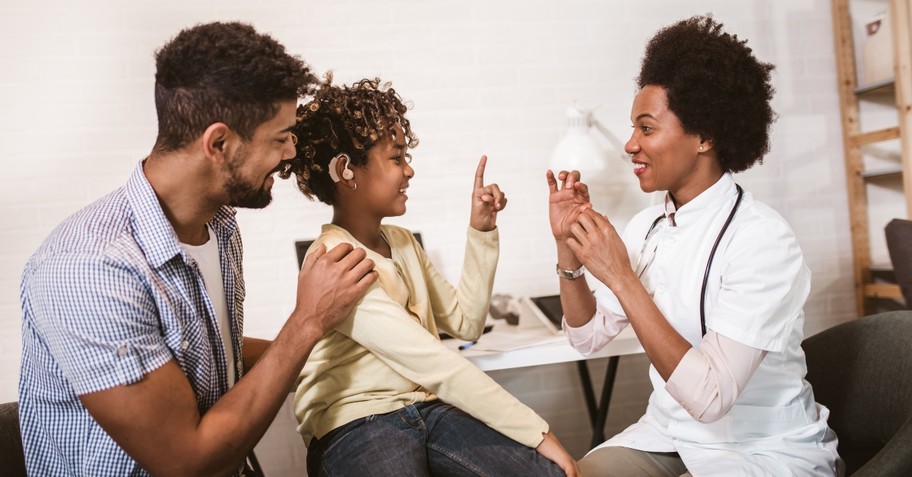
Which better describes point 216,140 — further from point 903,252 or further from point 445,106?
point 903,252

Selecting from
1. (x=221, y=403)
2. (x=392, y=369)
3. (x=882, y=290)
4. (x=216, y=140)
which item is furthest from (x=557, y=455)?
(x=882, y=290)

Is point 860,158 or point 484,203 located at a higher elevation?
point 484,203

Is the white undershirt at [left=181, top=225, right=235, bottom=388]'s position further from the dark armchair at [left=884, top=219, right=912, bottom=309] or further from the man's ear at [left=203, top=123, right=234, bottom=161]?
the dark armchair at [left=884, top=219, right=912, bottom=309]

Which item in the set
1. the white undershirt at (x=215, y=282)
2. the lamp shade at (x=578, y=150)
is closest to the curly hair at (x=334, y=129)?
the white undershirt at (x=215, y=282)

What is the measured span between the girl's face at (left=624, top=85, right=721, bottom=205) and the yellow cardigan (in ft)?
1.94

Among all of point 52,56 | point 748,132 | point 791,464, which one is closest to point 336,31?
point 52,56

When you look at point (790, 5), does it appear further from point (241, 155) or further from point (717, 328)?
point (241, 155)

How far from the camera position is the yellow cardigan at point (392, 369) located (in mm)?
1390

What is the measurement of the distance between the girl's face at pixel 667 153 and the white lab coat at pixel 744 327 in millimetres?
58

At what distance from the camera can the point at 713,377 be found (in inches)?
51.0

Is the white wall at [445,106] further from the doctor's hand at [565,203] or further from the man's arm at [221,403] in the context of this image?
the man's arm at [221,403]

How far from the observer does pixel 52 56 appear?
8.57 feet

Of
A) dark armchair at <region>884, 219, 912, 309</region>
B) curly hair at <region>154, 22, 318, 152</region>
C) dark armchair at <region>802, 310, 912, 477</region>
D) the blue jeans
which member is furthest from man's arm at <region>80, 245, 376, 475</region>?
dark armchair at <region>884, 219, 912, 309</region>

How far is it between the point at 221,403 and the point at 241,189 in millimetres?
401
